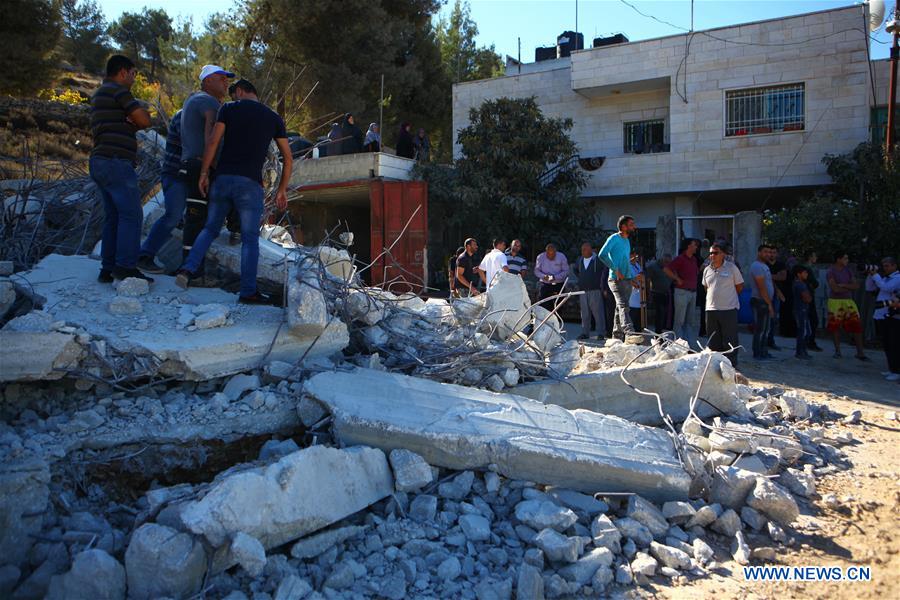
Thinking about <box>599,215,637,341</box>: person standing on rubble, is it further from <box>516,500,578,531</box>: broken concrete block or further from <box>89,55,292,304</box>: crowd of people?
<box>516,500,578,531</box>: broken concrete block

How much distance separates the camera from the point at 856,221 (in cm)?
1112

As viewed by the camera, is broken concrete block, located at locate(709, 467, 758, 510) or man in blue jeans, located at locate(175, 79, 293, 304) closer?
broken concrete block, located at locate(709, 467, 758, 510)

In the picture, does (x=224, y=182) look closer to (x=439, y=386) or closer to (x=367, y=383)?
(x=367, y=383)

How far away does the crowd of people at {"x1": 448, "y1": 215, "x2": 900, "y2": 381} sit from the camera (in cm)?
699

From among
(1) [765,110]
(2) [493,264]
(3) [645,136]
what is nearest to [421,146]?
(3) [645,136]

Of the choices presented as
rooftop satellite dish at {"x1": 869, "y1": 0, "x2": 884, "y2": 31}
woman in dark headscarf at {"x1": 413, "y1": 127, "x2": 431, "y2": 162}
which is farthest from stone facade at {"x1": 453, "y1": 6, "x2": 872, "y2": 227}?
woman in dark headscarf at {"x1": 413, "y1": 127, "x2": 431, "y2": 162}

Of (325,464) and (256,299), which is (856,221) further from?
(325,464)

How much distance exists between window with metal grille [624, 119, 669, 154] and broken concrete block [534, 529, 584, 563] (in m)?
13.9

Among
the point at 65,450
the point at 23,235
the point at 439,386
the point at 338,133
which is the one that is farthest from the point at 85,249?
the point at 338,133

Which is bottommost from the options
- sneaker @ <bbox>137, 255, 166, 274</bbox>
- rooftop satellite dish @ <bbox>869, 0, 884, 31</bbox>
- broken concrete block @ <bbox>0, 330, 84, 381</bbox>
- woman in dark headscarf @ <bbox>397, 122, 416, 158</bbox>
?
broken concrete block @ <bbox>0, 330, 84, 381</bbox>

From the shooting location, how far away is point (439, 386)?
3.70 metres

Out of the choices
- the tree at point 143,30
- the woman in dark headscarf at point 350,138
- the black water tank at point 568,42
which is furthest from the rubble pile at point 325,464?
the tree at point 143,30

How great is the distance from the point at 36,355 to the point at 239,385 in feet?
3.18

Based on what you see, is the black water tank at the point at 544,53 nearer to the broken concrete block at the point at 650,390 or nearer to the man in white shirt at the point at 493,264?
the man in white shirt at the point at 493,264
